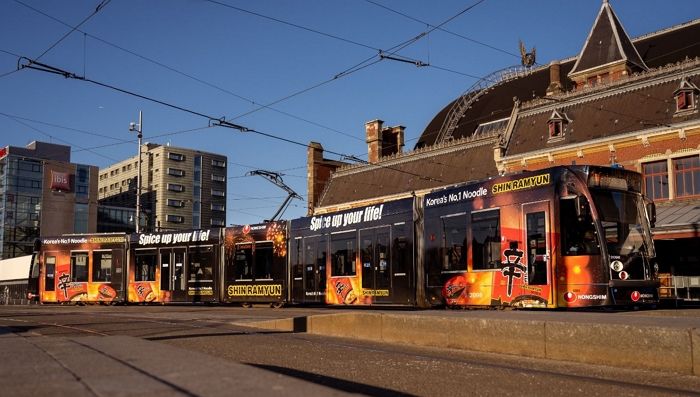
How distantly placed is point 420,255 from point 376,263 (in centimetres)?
193

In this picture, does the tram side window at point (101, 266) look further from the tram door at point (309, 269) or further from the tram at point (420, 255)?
the tram door at point (309, 269)

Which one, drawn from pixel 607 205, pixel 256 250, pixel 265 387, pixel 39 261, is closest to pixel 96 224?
pixel 39 261

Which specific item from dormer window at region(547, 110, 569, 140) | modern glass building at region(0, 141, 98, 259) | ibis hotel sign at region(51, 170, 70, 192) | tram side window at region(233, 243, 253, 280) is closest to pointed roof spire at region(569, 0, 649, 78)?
dormer window at region(547, 110, 569, 140)

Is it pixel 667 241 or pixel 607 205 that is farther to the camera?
pixel 667 241

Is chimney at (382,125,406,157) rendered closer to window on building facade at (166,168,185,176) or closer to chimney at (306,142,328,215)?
chimney at (306,142,328,215)

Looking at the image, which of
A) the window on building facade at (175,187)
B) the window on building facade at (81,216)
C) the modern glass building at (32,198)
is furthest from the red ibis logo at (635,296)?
the window on building facade at (175,187)

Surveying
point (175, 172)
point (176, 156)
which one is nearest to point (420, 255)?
point (175, 172)

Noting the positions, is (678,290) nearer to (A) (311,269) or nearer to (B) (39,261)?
(A) (311,269)

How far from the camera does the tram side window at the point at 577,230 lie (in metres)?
14.8

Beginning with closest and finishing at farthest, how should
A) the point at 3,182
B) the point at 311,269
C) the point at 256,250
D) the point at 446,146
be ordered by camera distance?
the point at 311,269 → the point at 256,250 → the point at 446,146 → the point at 3,182

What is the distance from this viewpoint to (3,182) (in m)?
103

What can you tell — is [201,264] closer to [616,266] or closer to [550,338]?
[616,266]

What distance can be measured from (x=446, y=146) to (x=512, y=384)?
46052 millimetres

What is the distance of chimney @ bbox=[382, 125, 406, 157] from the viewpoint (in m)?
68.8
